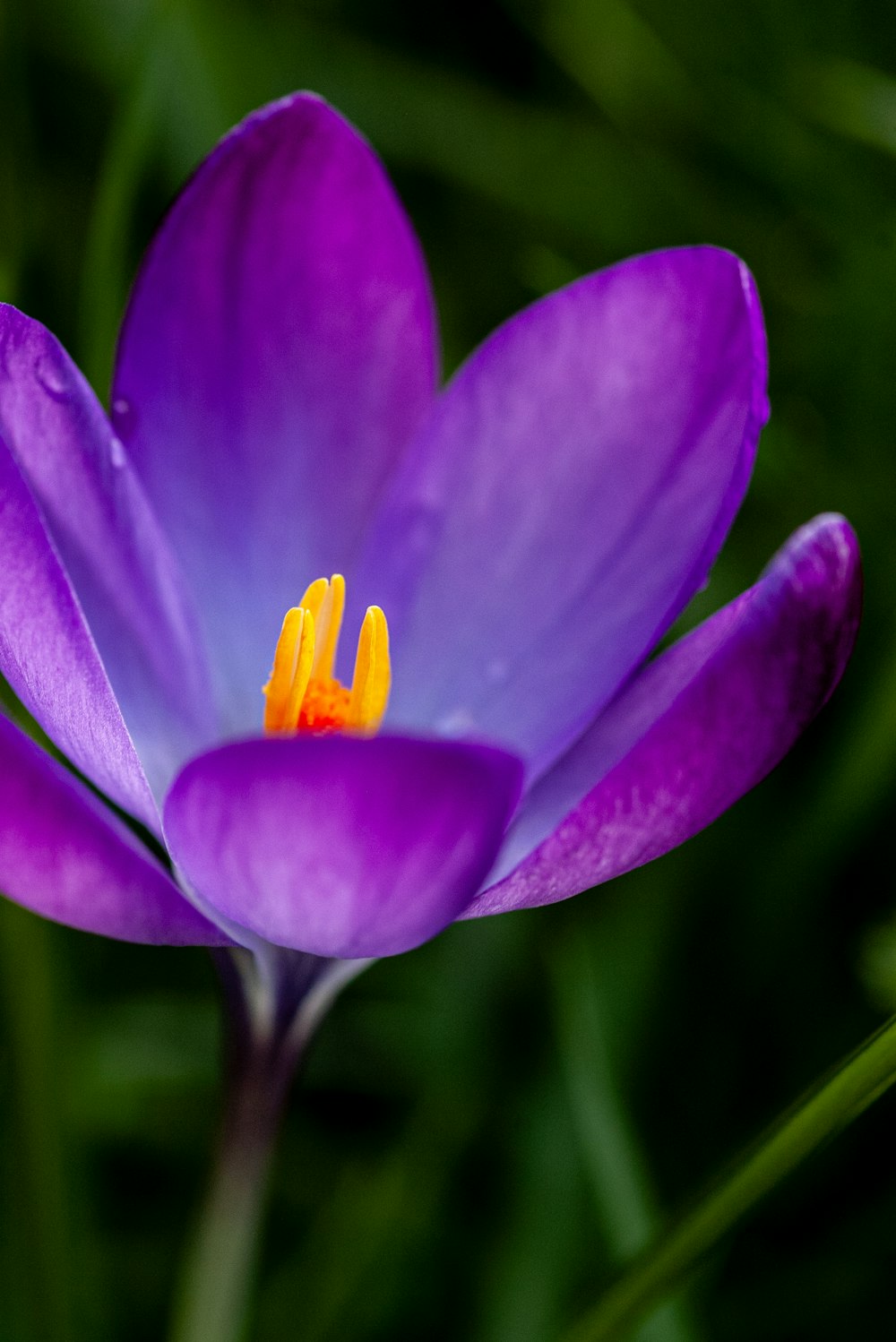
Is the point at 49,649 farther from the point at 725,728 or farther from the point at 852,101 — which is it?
the point at 852,101

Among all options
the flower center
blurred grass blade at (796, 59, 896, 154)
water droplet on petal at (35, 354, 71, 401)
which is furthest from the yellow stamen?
blurred grass blade at (796, 59, 896, 154)

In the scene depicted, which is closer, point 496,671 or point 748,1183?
point 748,1183

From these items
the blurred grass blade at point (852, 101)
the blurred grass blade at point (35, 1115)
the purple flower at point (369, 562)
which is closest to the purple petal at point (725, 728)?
the purple flower at point (369, 562)

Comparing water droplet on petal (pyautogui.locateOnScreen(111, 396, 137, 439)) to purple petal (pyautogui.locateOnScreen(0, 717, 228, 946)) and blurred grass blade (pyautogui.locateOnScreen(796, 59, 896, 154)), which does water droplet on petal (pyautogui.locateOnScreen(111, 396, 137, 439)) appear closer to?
purple petal (pyautogui.locateOnScreen(0, 717, 228, 946))

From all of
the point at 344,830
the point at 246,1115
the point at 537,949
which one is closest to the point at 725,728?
the point at 344,830

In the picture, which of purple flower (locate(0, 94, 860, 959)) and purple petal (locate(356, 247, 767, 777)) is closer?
purple flower (locate(0, 94, 860, 959))

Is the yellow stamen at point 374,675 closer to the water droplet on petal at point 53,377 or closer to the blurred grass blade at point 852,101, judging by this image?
the water droplet on petal at point 53,377
